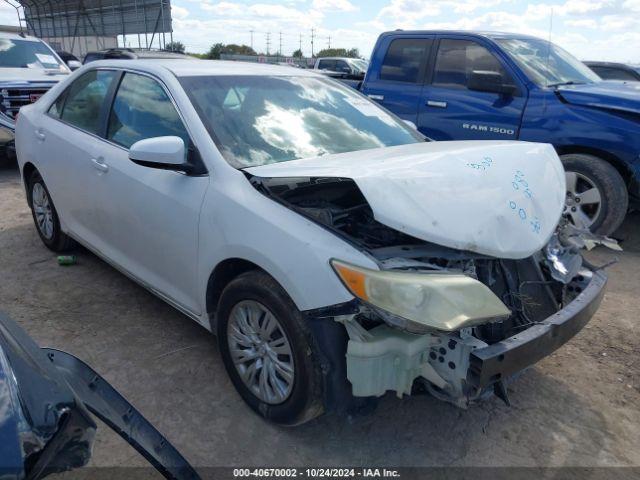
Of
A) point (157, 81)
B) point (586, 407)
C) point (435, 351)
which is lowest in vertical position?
point (586, 407)

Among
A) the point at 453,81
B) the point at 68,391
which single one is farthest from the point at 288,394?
the point at 453,81

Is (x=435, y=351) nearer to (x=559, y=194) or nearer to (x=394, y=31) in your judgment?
(x=559, y=194)

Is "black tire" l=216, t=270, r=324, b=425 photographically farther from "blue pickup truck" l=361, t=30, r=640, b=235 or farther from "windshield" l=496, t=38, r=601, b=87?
"windshield" l=496, t=38, r=601, b=87

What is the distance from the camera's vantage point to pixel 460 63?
19.4ft

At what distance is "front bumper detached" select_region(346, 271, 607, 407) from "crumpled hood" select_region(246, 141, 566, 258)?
40 centimetres

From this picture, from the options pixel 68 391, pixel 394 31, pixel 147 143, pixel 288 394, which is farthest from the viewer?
pixel 394 31

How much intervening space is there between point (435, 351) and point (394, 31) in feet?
17.6

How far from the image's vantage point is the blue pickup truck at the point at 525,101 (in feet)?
16.5

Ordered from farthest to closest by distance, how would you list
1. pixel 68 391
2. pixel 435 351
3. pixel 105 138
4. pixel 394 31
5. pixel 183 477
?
1. pixel 394 31
2. pixel 105 138
3. pixel 435 351
4. pixel 183 477
5. pixel 68 391

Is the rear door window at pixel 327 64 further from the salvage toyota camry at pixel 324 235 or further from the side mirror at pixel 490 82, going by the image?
the salvage toyota camry at pixel 324 235

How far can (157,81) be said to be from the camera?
3.24 m

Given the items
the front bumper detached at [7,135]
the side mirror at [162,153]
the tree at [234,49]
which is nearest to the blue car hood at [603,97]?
the side mirror at [162,153]

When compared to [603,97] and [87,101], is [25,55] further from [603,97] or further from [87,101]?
[603,97]

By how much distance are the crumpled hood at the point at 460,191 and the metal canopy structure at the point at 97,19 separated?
2595 centimetres
